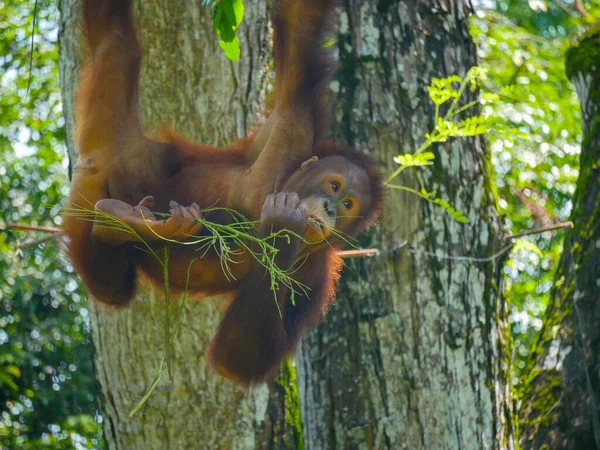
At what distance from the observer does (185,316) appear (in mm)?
4395

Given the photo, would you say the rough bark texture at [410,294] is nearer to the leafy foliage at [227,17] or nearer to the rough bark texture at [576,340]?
the rough bark texture at [576,340]

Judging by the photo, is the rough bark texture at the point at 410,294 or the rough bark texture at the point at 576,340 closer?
the rough bark texture at the point at 410,294

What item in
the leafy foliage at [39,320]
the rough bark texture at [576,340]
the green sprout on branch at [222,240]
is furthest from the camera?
the leafy foliage at [39,320]

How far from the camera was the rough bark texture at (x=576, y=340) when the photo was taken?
13.4 ft

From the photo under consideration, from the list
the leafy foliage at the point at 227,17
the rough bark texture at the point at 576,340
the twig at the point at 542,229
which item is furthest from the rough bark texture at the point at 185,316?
the leafy foliage at the point at 227,17

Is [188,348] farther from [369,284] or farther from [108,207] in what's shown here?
[108,207]

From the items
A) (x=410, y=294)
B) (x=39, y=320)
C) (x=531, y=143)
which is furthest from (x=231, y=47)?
(x=39, y=320)

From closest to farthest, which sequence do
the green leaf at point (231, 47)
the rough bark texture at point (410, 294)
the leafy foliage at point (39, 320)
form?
the green leaf at point (231, 47)
the rough bark texture at point (410, 294)
the leafy foliage at point (39, 320)

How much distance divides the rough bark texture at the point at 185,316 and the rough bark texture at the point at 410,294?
674 millimetres

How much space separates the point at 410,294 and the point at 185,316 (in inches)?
50.1

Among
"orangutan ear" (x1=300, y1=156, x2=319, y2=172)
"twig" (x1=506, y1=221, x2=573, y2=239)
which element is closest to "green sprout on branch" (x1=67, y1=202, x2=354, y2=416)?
"orangutan ear" (x1=300, y1=156, x2=319, y2=172)

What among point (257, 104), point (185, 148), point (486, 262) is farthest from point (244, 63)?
point (486, 262)

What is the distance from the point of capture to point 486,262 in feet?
12.7

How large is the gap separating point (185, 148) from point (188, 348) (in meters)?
1.47
